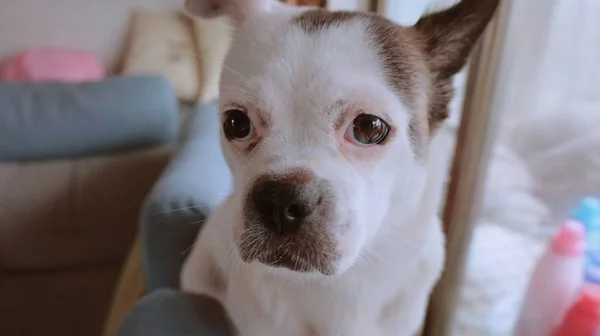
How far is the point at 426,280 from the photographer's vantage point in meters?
0.82

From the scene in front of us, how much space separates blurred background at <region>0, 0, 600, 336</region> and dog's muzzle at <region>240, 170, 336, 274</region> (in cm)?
34

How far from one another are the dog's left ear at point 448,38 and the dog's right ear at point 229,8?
192mm

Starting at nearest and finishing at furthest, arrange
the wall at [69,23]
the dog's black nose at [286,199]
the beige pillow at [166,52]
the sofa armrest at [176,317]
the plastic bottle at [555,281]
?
the dog's black nose at [286,199] → the sofa armrest at [176,317] → the plastic bottle at [555,281] → the beige pillow at [166,52] → the wall at [69,23]

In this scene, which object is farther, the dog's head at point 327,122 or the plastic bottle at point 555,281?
the plastic bottle at point 555,281

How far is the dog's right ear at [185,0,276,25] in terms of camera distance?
0.73 m

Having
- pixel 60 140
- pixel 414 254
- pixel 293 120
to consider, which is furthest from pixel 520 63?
pixel 60 140

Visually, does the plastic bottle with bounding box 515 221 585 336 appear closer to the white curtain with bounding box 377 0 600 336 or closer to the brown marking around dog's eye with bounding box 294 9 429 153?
the white curtain with bounding box 377 0 600 336

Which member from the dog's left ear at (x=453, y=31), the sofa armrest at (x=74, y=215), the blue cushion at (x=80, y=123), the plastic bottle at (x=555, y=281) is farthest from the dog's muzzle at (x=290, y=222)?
the blue cushion at (x=80, y=123)

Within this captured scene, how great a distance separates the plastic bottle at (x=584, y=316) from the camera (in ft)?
2.94

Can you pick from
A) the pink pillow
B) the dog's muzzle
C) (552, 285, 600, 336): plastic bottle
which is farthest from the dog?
the pink pillow

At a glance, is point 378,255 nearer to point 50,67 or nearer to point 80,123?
point 80,123

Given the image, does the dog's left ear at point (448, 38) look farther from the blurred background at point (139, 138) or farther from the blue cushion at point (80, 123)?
the blue cushion at point (80, 123)

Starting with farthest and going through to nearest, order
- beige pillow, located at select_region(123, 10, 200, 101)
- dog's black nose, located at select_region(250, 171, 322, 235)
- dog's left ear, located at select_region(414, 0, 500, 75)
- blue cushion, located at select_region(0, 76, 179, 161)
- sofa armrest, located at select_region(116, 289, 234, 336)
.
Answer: beige pillow, located at select_region(123, 10, 200, 101), blue cushion, located at select_region(0, 76, 179, 161), sofa armrest, located at select_region(116, 289, 234, 336), dog's left ear, located at select_region(414, 0, 500, 75), dog's black nose, located at select_region(250, 171, 322, 235)

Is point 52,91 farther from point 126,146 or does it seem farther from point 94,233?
point 94,233
